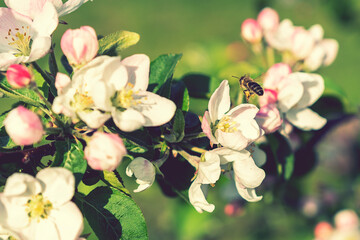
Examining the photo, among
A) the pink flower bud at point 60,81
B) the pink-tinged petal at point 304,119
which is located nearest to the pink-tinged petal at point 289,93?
the pink-tinged petal at point 304,119

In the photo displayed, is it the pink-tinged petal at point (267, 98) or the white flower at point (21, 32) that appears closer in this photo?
the white flower at point (21, 32)

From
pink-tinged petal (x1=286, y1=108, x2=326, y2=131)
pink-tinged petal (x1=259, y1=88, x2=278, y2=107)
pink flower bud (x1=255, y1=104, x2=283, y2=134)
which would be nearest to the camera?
pink flower bud (x1=255, y1=104, x2=283, y2=134)

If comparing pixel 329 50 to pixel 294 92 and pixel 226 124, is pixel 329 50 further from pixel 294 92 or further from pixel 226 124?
pixel 226 124

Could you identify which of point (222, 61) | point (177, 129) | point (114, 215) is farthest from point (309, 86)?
point (222, 61)

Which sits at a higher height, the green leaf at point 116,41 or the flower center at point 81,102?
the green leaf at point 116,41

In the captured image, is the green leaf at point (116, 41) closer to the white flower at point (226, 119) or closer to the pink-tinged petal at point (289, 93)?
the white flower at point (226, 119)

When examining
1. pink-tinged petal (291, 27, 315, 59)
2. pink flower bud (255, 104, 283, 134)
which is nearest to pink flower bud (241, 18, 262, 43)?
pink-tinged petal (291, 27, 315, 59)

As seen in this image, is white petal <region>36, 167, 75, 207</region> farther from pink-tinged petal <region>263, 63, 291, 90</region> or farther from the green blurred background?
the green blurred background
